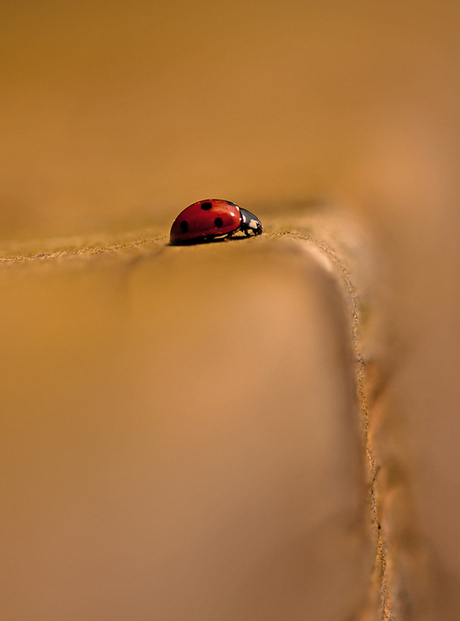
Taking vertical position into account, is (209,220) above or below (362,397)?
above

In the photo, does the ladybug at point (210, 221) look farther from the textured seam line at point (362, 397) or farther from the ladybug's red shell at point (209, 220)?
the textured seam line at point (362, 397)

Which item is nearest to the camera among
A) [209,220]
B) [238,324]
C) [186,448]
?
[186,448]

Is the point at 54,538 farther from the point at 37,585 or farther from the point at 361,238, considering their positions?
the point at 361,238

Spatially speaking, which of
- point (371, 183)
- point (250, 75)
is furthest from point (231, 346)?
point (250, 75)

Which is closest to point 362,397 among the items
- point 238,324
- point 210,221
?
point 238,324

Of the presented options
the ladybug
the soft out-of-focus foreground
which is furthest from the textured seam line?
the ladybug

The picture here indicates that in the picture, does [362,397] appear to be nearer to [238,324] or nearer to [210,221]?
[238,324]

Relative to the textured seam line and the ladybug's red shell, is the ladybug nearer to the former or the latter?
the ladybug's red shell
